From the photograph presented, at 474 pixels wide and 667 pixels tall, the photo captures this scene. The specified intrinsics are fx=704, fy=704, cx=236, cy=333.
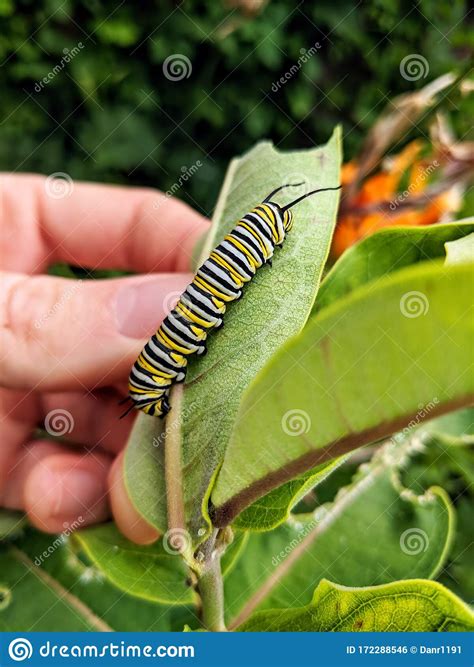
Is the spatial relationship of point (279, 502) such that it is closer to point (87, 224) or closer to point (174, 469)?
point (174, 469)

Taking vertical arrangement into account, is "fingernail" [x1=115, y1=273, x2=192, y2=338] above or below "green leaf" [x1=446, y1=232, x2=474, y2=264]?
below

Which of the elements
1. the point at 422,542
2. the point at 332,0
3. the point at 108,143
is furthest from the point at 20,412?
the point at 332,0

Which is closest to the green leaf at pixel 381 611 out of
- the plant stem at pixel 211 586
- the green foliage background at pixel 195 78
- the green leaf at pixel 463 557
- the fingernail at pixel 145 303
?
the plant stem at pixel 211 586

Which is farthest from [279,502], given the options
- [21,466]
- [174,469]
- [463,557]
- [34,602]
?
[463,557]

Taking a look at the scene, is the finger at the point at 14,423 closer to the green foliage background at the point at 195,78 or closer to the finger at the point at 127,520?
the finger at the point at 127,520

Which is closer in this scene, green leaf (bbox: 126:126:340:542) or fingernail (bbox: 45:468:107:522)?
green leaf (bbox: 126:126:340:542)

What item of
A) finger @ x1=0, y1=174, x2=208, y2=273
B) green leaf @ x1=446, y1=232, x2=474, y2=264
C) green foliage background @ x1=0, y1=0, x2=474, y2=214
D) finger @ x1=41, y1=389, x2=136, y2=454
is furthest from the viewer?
green foliage background @ x1=0, y1=0, x2=474, y2=214

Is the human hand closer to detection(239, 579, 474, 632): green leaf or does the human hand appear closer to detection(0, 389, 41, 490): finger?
detection(0, 389, 41, 490): finger

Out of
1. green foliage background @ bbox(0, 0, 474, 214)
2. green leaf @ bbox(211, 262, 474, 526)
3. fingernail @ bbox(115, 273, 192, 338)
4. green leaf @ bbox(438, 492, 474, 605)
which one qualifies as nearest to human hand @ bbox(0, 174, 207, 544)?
fingernail @ bbox(115, 273, 192, 338)
